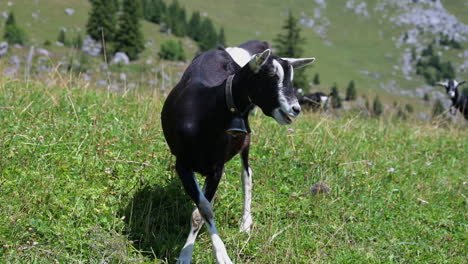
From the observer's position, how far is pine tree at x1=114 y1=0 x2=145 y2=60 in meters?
149

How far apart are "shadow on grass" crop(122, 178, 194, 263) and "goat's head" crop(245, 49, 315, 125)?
76.5 inches

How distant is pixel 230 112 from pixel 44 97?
522 centimetres

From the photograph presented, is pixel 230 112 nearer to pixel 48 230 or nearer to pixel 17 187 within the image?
pixel 48 230

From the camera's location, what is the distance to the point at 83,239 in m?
5.26

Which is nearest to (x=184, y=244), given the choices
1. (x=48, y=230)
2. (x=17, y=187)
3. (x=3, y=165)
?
(x=48, y=230)

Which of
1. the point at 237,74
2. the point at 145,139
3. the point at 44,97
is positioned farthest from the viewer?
the point at 44,97

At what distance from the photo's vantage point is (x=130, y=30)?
15375 centimetres

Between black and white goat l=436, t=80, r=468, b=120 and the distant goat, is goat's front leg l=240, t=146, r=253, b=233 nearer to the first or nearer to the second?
the distant goat

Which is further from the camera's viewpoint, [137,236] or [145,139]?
[145,139]

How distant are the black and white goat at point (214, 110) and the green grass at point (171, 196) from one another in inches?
30.3

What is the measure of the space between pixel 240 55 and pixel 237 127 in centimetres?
167

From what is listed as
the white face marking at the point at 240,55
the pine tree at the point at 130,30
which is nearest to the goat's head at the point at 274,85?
the white face marking at the point at 240,55

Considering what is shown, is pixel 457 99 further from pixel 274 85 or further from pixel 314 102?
pixel 274 85

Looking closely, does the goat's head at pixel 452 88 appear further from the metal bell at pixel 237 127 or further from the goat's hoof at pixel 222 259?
the goat's hoof at pixel 222 259
